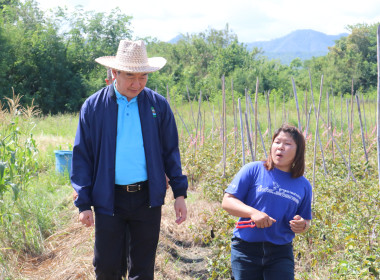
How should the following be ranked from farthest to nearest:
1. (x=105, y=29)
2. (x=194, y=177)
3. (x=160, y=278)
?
(x=105, y=29) < (x=194, y=177) < (x=160, y=278)

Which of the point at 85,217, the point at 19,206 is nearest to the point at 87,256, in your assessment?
the point at 19,206

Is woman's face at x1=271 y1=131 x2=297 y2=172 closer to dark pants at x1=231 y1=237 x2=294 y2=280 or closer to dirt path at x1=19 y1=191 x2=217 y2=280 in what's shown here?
dark pants at x1=231 y1=237 x2=294 y2=280

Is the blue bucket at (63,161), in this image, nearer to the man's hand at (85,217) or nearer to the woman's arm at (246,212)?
the man's hand at (85,217)

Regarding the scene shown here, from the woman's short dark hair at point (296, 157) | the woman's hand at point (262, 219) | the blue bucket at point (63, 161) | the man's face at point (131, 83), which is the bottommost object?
the blue bucket at point (63, 161)

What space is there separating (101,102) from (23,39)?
64.7 ft

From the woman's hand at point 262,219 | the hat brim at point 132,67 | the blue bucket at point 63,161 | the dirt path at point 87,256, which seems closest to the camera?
the woman's hand at point 262,219

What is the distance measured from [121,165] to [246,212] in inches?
25.4

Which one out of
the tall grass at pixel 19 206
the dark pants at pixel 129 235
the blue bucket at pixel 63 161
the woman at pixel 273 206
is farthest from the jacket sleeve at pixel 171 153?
the blue bucket at pixel 63 161

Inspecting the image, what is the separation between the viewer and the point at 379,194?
351 centimetres

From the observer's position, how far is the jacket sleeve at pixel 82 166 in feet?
7.25

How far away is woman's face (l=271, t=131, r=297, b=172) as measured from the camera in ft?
6.98

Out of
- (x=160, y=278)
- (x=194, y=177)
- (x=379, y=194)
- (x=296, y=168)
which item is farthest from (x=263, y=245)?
(x=194, y=177)

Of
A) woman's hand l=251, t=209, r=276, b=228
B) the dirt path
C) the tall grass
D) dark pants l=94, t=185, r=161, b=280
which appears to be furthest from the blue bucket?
woman's hand l=251, t=209, r=276, b=228

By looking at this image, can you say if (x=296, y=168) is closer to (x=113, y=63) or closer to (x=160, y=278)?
(x=113, y=63)
